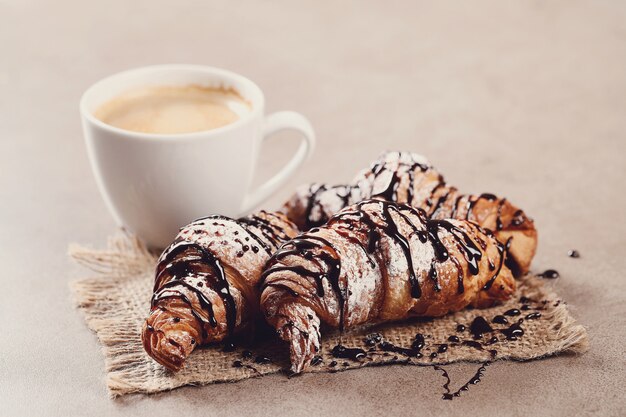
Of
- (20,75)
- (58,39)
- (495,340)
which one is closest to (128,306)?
(495,340)

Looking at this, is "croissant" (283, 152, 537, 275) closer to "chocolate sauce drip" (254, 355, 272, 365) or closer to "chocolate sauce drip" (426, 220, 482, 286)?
"chocolate sauce drip" (426, 220, 482, 286)

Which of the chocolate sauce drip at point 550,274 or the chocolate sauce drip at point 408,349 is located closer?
the chocolate sauce drip at point 408,349

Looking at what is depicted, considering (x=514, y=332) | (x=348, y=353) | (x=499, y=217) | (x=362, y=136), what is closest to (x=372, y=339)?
(x=348, y=353)

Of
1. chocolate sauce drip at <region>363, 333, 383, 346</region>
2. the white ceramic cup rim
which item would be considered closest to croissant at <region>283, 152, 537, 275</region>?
the white ceramic cup rim

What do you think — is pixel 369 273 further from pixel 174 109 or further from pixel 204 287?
pixel 174 109

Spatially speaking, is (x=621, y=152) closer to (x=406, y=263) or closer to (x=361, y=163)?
(x=361, y=163)

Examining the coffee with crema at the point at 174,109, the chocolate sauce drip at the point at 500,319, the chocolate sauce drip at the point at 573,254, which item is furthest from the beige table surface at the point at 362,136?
the coffee with crema at the point at 174,109

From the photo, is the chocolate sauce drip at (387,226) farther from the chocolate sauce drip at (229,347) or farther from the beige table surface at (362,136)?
the chocolate sauce drip at (229,347)
